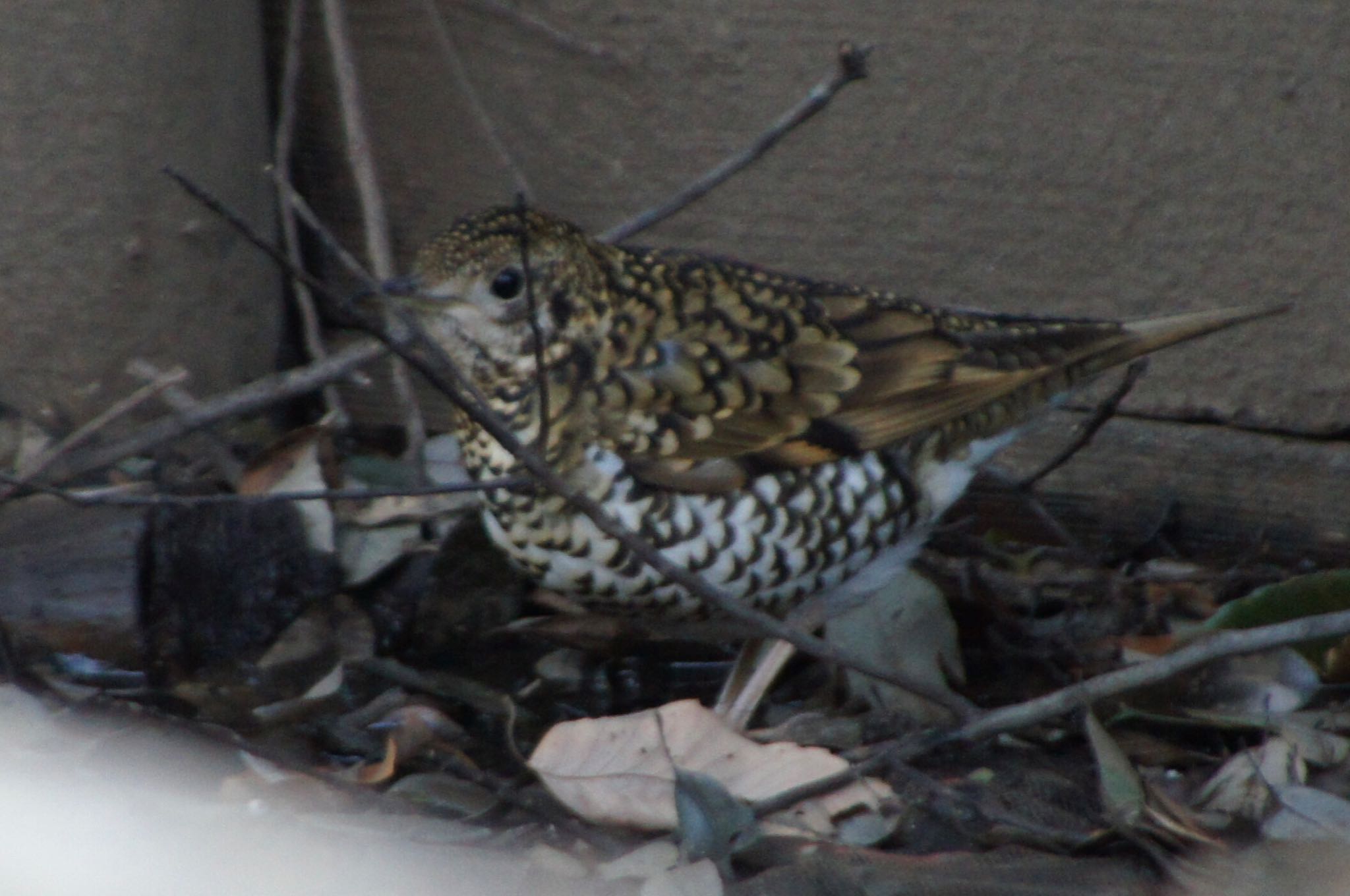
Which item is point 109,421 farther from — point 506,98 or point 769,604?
point 769,604

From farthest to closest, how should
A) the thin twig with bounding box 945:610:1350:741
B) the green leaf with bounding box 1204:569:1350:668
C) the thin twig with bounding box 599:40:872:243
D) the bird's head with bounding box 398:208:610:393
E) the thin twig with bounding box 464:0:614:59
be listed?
1. the thin twig with bounding box 464:0:614:59
2. the green leaf with bounding box 1204:569:1350:668
3. the bird's head with bounding box 398:208:610:393
4. the thin twig with bounding box 599:40:872:243
5. the thin twig with bounding box 945:610:1350:741

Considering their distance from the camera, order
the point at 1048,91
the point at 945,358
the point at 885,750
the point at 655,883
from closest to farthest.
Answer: the point at 655,883
the point at 885,750
the point at 945,358
the point at 1048,91

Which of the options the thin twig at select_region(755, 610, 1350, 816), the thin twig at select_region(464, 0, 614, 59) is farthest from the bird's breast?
the thin twig at select_region(464, 0, 614, 59)

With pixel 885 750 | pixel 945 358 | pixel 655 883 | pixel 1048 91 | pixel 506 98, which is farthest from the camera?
pixel 506 98

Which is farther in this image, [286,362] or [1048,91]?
[286,362]

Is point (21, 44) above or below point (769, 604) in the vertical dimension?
above

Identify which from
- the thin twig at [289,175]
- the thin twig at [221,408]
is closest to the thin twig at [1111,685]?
A: the thin twig at [221,408]

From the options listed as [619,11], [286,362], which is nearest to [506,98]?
[619,11]

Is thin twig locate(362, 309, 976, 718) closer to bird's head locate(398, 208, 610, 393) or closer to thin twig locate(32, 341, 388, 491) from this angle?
bird's head locate(398, 208, 610, 393)
